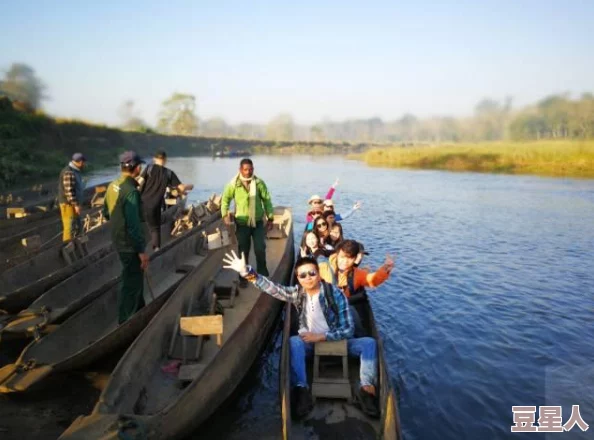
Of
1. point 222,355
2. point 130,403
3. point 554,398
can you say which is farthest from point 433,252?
point 130,403

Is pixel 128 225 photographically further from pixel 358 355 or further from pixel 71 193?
pixel 71 193

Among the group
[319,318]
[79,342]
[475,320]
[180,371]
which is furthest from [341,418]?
[475,320]

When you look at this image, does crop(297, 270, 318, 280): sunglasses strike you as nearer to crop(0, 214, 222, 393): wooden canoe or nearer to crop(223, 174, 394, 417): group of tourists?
crop(223, 174, 394, 417): group of tourists

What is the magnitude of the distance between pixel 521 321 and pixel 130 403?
23.6ft

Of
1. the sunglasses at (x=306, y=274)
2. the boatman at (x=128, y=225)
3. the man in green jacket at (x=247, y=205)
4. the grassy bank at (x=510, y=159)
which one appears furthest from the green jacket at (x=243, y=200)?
the grassy bank at (x=510, y=159)

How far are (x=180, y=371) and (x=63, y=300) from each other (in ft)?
8.78

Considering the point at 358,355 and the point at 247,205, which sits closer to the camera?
the point at 358,355

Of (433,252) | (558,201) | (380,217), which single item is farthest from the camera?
(558,201)

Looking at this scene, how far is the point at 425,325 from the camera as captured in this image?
8258 millimetres

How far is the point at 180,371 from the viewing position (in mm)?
5055

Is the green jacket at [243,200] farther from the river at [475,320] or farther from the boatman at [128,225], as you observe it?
the river at [475,320]

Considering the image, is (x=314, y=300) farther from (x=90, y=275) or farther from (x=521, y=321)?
(x=521, y=321)

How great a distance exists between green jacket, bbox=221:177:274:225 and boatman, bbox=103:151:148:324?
1665 millimetres

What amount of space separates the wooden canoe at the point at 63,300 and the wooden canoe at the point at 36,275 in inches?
6.7
